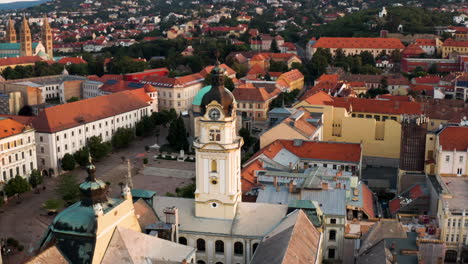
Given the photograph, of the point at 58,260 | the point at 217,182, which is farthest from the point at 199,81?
the point at 58,260

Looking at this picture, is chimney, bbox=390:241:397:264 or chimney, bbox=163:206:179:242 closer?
chimney, bbox=390:241:397:264

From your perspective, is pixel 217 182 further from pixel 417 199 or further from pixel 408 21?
pixel 408 21

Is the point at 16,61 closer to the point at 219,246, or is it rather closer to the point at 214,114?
the point at 214,114

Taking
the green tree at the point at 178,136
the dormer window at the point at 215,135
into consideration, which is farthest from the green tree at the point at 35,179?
the dormer window at the point at 215,135

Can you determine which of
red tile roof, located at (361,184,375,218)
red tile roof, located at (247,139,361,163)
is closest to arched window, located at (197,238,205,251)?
red tile roof, located at (361,184,375,218)

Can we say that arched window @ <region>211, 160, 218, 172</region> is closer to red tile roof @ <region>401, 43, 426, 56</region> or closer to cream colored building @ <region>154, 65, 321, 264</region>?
cream colored building @ <region>154, 65, 321, 264</region>
